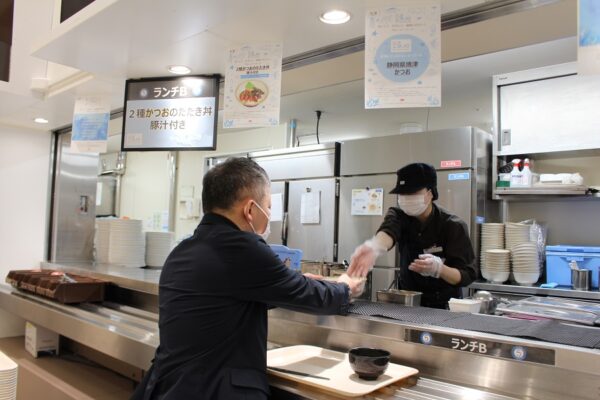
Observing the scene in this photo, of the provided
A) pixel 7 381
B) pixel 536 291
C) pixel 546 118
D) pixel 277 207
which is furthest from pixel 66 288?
pixel 546 118

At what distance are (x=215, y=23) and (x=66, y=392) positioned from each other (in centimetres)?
212

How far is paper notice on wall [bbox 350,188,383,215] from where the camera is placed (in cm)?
457

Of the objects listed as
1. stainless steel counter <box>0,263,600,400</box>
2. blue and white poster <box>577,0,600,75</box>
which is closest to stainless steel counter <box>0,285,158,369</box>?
stainless steel counter <box>0,263,600,400</box>

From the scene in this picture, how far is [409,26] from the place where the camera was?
1.93 m

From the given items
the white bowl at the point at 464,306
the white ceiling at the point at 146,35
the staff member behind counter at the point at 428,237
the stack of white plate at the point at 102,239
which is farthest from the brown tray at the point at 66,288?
the white bowl at the point at 464,306

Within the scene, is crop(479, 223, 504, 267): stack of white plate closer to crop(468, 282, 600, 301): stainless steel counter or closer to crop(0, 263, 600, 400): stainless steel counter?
crop(468, 282, 600, 301): stainless steel counter

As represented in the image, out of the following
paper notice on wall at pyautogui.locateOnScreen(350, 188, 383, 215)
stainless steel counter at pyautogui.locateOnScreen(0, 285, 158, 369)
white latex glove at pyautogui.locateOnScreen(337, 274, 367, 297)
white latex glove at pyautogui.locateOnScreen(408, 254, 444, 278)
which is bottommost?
stainless steel counter at pyautogui.locateOnScreen(0, 285, 158, 369)

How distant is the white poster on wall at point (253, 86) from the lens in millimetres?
2492

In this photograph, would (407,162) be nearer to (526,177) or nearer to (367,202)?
(367,202)

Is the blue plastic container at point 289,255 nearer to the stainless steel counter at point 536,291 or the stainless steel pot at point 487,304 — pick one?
the stainless steel pot at point 487,304

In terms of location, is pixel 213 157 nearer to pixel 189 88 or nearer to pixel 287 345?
pixel 189 88

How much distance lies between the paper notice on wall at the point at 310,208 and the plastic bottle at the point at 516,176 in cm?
191

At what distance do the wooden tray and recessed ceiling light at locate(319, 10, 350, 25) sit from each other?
4.69 feet

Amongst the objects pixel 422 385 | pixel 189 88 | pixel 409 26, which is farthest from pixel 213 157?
pixel 422 385
